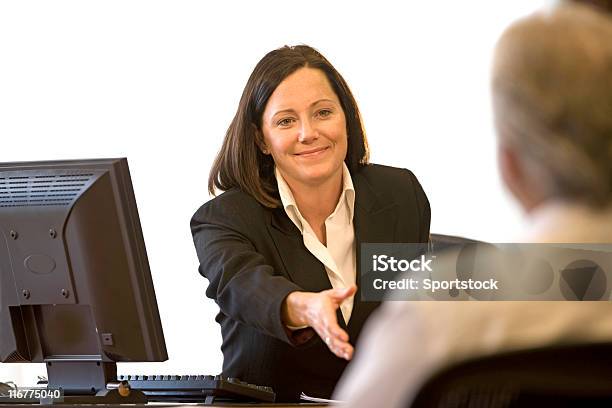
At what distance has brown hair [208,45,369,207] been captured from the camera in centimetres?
254

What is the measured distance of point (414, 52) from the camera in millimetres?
3688

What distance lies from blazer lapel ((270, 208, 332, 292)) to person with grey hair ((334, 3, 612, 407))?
1487mm

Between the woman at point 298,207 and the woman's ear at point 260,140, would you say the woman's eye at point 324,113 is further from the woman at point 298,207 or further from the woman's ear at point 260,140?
the woman's ear at point 260,140

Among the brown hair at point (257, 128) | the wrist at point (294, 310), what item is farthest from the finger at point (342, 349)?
the brown hair at point (257, 128)

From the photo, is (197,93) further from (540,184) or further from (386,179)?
(540,184)

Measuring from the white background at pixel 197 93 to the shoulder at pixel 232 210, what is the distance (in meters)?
1.22

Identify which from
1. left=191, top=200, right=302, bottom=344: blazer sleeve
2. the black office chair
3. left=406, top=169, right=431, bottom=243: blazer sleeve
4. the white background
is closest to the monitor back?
left=191, top=200, right=302, bottom=344: blazer sleeve

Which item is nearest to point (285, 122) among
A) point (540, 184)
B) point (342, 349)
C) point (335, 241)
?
point (335, 241)

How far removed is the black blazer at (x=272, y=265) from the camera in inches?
89.7

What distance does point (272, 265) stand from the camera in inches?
97.4

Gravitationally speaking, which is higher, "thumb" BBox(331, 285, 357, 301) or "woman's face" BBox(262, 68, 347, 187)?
"woman's face" BBox(262, 68, 347, 187)

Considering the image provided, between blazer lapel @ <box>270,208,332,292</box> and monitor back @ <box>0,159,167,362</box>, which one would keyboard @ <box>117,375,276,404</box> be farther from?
blazer lapel @ <box>270,208,332,292</box>

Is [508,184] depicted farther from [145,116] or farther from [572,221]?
[145,116]

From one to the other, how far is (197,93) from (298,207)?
1373mm
